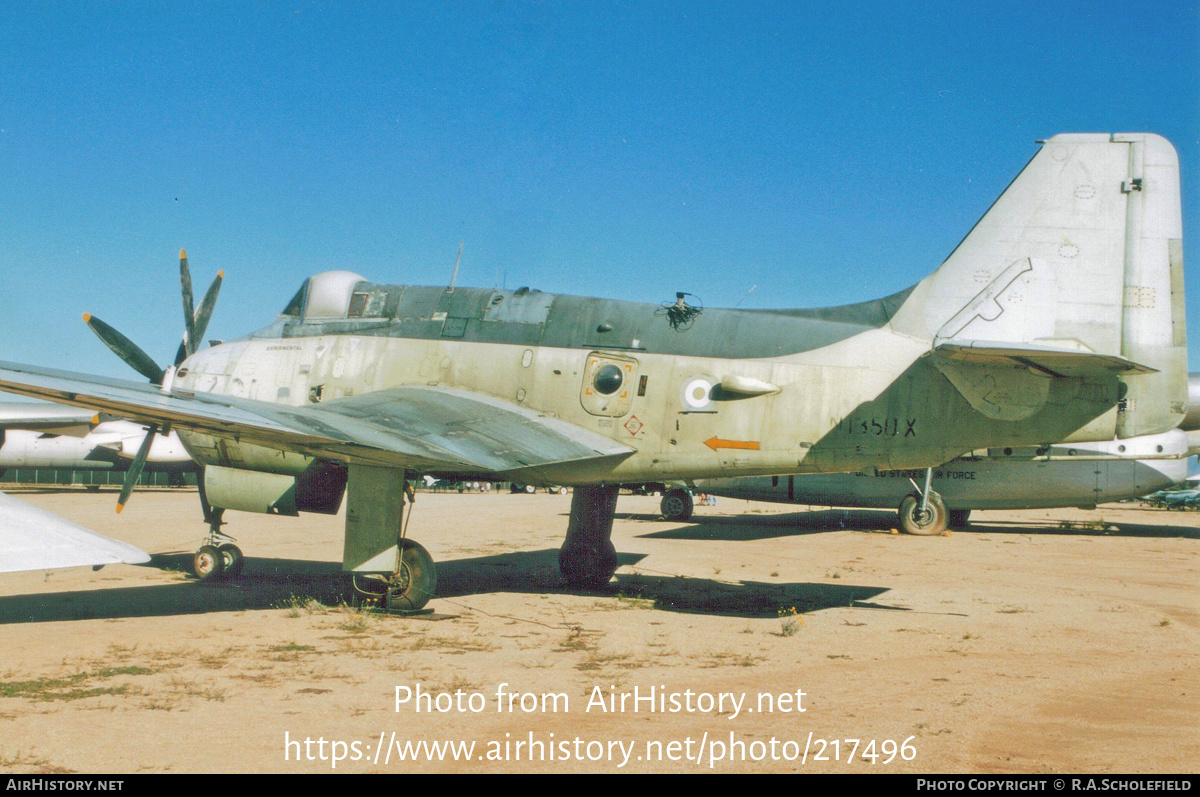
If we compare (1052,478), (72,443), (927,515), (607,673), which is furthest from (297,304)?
(72,443)

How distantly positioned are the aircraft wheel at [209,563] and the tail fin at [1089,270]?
1172 cm

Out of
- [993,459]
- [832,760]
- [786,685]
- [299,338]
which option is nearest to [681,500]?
[993,459]

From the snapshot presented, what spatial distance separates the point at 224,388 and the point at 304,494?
2.65m

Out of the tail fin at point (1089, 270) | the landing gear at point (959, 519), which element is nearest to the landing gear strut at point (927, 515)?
the landing gear at point (959, 519)

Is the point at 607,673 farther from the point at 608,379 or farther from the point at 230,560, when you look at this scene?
the point at 230,560

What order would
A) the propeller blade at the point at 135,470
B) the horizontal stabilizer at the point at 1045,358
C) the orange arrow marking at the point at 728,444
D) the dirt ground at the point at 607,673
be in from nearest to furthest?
the dirt ground at the point at 607,673 < the horizontal stabilizer at the point at 1045,358 < the propeller blade at the point at 135,470 < the orange arrow marking at the point at 728,444

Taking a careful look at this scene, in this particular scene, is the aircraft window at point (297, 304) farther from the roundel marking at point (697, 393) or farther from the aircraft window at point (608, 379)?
the roundel marking at point (697, 393)

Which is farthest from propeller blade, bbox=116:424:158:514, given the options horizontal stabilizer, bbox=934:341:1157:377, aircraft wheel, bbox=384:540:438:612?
horizontal stabilizer, bbox=934:341:1157:377

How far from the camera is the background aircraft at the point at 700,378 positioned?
9875 millimetres

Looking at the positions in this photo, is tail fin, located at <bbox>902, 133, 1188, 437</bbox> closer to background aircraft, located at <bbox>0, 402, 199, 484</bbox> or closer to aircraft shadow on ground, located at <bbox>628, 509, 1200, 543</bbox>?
aircraft shadow on ground, located at <bbox>628, 509, 1200, 543</bbox>

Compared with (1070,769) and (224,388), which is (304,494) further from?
(1070,769)

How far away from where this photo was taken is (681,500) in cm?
3475

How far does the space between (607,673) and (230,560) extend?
8.62 metres

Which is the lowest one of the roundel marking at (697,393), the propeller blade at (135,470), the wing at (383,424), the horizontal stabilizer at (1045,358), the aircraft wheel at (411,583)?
the aircraft wheel at (411,583)
